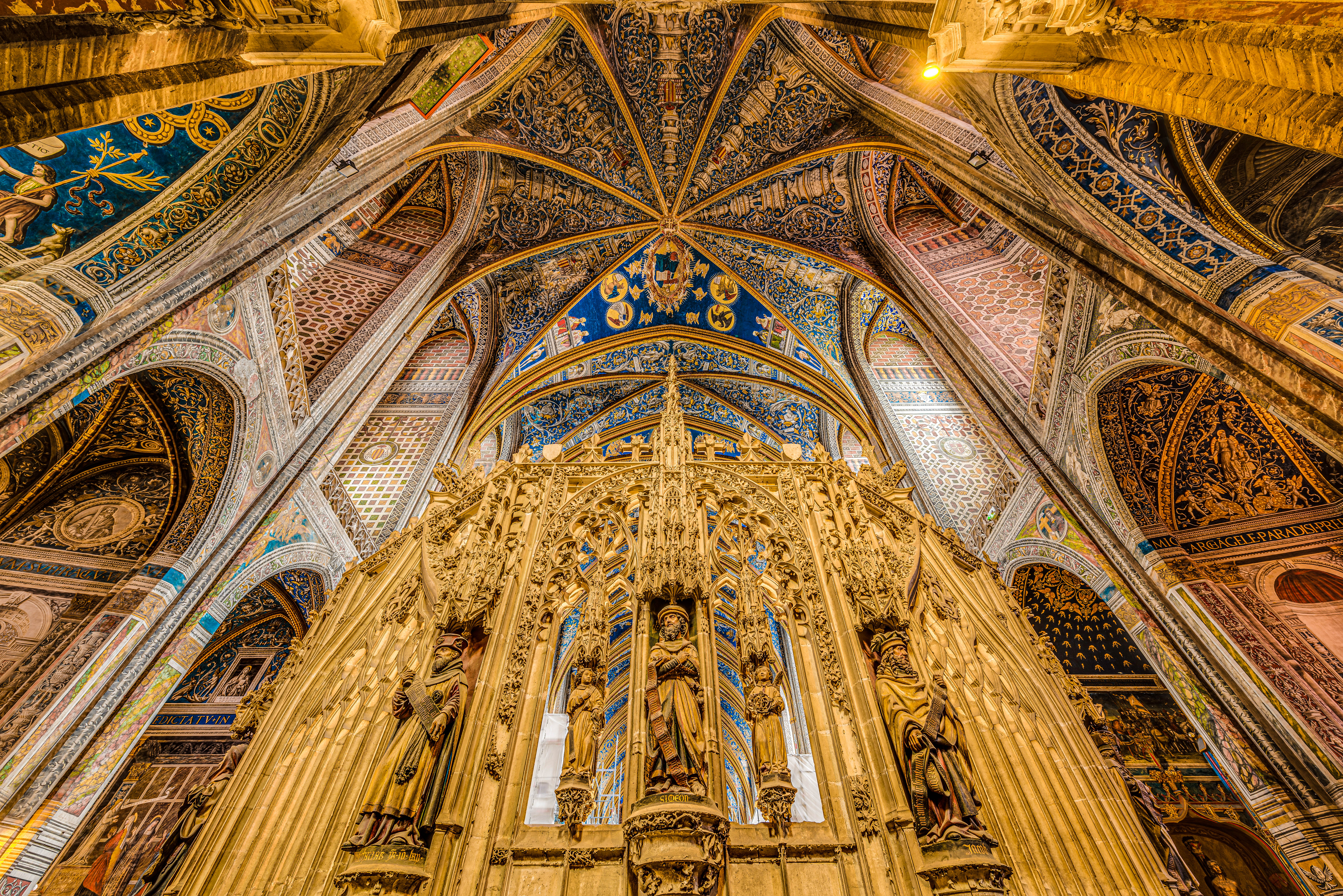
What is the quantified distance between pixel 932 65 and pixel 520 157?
840 centimetres

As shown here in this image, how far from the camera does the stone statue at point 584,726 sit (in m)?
4.18

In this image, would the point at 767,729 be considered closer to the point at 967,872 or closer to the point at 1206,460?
the point at 967,872

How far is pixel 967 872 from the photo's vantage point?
344cm

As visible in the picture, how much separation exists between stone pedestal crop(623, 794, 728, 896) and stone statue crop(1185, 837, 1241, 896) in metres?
6.64

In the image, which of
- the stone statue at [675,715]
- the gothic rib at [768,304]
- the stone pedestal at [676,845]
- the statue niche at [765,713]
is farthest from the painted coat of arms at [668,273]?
the stone pedestal at [676,845]

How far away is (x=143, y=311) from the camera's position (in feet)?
16.4

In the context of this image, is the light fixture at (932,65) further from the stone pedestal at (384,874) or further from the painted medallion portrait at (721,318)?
the painted medallion portrait at (721,318)

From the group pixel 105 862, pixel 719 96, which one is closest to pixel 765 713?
pixel 105 862

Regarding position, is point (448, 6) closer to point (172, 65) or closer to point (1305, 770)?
point (172, 65)

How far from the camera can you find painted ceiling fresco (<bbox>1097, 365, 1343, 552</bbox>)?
6.63 metres

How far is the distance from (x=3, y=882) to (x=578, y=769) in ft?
15.9

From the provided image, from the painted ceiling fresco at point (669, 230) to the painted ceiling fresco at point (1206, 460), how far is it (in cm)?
454

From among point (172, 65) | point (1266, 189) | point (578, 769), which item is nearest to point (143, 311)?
point (172, 65)

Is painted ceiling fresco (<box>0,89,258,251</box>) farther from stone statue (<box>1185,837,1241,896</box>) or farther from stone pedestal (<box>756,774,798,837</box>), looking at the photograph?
stone statue (<box>1185,837,1241,896</box>)
